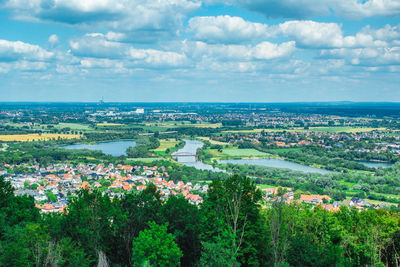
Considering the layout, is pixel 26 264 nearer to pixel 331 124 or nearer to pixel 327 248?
pixel 327 248

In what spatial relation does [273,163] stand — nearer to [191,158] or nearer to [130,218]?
[191,158]

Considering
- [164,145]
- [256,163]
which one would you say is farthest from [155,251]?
[164,145]

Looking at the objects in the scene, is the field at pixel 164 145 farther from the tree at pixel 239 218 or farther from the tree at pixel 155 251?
the tree at pixel 155 251

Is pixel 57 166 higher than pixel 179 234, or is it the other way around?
pixel 179 234

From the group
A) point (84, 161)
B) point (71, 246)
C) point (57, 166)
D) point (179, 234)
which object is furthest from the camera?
point (84, 161)

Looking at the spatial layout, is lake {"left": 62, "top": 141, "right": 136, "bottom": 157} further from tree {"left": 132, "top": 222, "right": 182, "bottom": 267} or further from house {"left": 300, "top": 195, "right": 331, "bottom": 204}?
tree {"left": 132, "top": 222, "right": 182, "bottom": 267}

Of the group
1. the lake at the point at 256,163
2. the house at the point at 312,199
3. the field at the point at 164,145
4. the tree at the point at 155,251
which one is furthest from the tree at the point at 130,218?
the field at the point at 164,145

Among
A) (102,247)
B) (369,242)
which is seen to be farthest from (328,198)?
(102,247)

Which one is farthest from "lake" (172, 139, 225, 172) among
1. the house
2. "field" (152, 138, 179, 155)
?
the house
